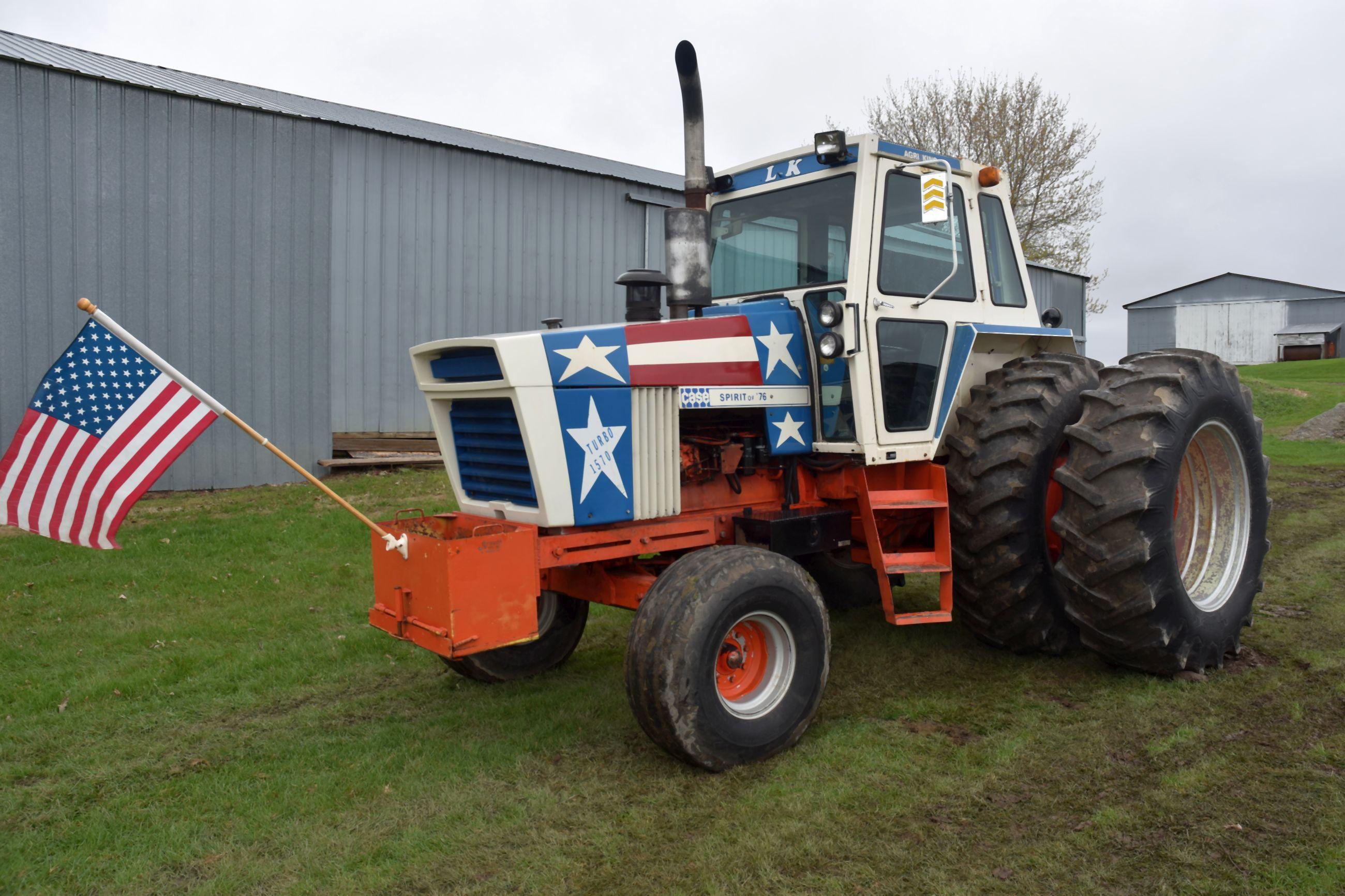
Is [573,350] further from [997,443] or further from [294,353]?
[294,353]

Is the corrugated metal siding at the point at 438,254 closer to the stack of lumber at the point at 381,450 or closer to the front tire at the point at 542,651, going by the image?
the stack of lumber at the point at 381,450

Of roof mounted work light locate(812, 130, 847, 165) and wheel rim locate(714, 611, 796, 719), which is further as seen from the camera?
roof mounted work light locate(812, 130, 847, 165)

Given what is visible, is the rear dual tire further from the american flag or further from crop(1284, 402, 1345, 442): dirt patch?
crop(1284, 402, 1345, 442): dirt patch

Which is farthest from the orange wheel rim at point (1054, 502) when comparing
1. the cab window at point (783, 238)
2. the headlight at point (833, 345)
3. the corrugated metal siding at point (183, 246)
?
the corrugated metal siding at point (183, 246)

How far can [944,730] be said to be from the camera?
436 centimetres

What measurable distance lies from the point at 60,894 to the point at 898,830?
110 inches

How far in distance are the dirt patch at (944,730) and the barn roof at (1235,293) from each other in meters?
47.9

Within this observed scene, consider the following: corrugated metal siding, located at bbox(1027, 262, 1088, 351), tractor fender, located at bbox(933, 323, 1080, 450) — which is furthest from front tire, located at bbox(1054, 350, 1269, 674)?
corrugated metal siding, located at bbox(1027, 262, 1088, 351)

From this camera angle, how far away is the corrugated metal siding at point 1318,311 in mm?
42781

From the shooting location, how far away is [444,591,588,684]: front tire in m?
4.99

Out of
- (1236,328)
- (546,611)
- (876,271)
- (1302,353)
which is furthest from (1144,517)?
(1236,328)

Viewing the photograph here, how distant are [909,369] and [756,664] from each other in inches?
69.1

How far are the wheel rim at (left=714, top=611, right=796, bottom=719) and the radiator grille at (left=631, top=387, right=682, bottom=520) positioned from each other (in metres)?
0.64

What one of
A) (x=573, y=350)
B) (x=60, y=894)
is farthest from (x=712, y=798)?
(x=60, y=894)
